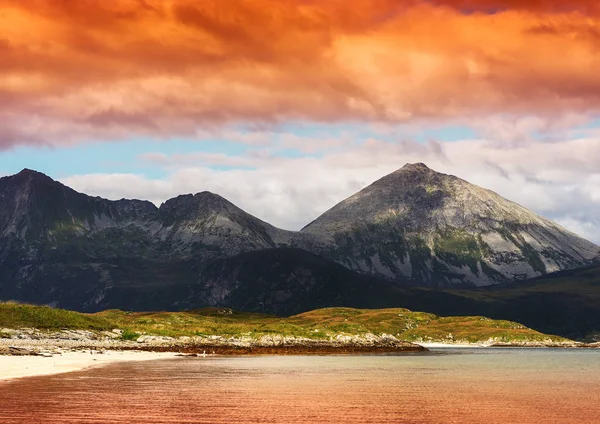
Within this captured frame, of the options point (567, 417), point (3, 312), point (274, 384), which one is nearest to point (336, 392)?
point (274, 384)

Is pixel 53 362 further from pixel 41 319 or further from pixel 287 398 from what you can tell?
pixel 41 319

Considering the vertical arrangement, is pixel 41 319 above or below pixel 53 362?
above

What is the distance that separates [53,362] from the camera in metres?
94.0

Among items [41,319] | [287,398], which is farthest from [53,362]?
[41,319]

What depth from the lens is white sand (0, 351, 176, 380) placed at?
79.0 meters

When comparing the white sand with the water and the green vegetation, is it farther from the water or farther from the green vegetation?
the green vegetation

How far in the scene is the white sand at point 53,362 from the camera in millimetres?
78981

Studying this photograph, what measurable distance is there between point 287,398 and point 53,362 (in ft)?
149

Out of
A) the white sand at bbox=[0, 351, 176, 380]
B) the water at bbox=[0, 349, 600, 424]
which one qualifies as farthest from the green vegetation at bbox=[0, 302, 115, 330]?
the water at bbox=[0, 349, 600, 424]

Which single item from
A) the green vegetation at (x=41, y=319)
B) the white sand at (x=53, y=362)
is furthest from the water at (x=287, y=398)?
the green vegetation at (x=41, y=319)

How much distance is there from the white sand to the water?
3.62 metres

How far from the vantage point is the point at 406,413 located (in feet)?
168

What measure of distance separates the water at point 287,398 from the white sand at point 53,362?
3622 millimetres

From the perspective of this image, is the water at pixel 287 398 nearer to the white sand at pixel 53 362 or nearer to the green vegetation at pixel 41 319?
the white sand at pixel 53 362
